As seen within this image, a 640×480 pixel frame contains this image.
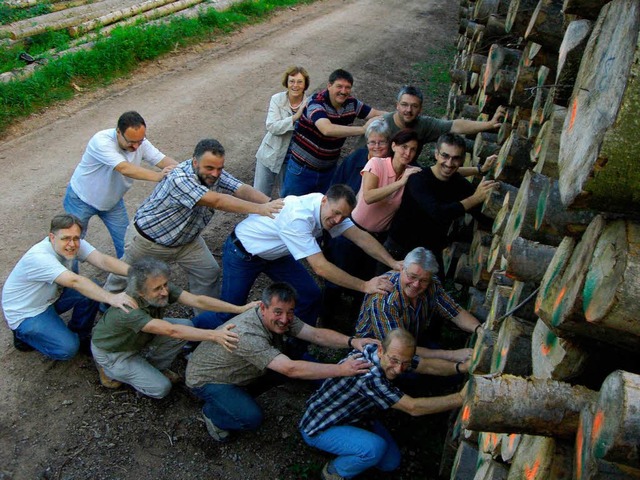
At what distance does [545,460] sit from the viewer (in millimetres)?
2018

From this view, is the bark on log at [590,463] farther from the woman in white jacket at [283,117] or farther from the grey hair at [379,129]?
the woman in white jacket at [283,117]

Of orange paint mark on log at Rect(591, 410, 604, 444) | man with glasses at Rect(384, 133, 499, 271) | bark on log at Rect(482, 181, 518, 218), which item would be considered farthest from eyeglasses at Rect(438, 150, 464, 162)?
orange paint mark on log at Rect(591, 410, 604, 444)

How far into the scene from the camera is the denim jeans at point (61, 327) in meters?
4.99

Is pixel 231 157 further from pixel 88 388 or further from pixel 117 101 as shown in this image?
pixel 88 388

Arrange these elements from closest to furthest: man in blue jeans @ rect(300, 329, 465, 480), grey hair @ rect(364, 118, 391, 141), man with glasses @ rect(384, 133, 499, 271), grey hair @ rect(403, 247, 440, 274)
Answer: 1. man in blue jeans @ rect(300, 329, 465, 480)
2. grey hair @ rect(403, 247, 440, 274)
3. man with glasses @ rect(384, 133, 499, 271)
4. grey hair @ rect(364, 118, 391, 141)

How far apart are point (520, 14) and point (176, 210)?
2.94 m

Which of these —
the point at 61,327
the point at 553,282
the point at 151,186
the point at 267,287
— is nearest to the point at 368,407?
the point at 267,287

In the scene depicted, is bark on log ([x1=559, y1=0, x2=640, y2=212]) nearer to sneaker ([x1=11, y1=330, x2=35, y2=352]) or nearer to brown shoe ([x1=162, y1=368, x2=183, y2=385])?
brown shoe ([x1=162, y1=368, x2=183, y2=385])

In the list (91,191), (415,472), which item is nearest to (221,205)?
(91,191)

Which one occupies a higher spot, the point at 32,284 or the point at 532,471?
the point at 532,471

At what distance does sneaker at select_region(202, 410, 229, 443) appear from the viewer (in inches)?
185

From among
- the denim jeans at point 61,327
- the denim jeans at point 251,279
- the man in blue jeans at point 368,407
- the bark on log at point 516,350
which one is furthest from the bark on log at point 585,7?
the denim jeans at point 61,327

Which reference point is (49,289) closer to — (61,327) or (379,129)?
(61,327)

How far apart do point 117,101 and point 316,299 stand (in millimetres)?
6551
